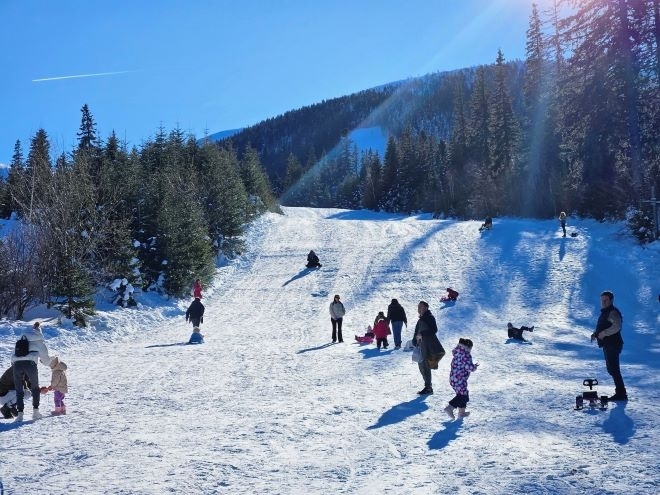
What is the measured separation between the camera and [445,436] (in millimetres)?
8078

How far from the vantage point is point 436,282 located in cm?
2702

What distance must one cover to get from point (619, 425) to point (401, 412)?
3328mm

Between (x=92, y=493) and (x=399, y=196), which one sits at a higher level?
(x=399, y=196)

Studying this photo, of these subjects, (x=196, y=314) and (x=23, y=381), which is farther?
(x=196, y=314)

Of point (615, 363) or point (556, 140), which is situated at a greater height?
point (556, 140)

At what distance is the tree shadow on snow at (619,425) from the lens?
738 centimetres

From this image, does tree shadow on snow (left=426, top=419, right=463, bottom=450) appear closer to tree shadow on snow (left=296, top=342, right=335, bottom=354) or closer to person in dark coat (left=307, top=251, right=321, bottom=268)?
tree shadow on snow (left=296, top=342, right=335, bottom=354)

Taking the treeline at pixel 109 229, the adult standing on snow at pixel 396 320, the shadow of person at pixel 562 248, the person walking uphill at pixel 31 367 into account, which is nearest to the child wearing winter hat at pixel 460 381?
the person walking uphill at pixel 31 367

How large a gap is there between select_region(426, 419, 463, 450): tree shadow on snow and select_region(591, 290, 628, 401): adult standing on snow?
2.69 m

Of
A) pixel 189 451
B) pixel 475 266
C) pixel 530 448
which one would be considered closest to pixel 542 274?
pixel 475 266

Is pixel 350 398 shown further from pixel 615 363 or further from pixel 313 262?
pixel 313 262

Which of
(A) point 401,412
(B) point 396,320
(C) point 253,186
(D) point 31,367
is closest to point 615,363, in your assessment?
(A) point 401,412

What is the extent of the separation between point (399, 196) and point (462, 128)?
40.3 feet

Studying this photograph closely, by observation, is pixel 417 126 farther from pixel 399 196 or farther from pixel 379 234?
pixel 379 234
